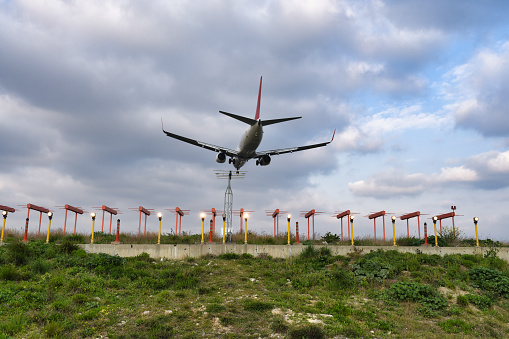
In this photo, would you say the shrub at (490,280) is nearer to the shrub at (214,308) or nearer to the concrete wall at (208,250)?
the concrete wall at (208,250)

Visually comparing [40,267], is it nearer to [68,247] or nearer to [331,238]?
[68,247]

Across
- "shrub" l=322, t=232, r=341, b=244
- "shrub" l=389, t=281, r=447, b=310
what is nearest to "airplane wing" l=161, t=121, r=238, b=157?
"shrub" l=322, t=232, r=341, b=244

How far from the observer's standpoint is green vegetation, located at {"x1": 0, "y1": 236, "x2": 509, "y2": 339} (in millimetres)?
15805

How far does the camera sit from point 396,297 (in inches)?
774

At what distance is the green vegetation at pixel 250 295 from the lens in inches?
622

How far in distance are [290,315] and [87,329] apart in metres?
7.52

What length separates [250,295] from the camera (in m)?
19.0

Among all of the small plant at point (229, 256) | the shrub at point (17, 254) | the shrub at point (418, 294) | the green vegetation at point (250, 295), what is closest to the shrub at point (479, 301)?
the green vegetation at point (250, 295)

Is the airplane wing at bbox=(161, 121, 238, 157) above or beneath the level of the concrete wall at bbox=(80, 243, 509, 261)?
above

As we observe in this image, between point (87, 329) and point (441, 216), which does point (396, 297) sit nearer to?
point (87, 329)

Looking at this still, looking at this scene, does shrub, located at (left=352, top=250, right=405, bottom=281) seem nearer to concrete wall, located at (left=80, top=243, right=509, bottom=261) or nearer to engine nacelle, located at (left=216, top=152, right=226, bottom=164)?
concrete wall, located at (left=80, top=243, right=509, bottom=261)

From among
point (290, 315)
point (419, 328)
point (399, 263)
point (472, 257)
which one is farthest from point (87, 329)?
point (472, 257)

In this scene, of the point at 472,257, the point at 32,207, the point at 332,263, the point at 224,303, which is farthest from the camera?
the point at 32,207

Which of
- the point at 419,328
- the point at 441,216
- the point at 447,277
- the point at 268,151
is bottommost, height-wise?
the point at 419,328
